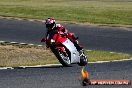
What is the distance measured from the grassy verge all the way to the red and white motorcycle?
5.47 feet

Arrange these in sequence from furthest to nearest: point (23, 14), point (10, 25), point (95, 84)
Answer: point (23, 14), point (10, 25), point (95, 84)

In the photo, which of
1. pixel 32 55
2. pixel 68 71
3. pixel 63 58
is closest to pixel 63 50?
pixel 63 58

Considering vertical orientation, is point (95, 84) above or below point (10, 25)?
above

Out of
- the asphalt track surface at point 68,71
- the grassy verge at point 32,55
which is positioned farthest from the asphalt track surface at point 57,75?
the grassy verge at point 32,55

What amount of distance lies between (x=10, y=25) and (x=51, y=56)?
1196 centimetres

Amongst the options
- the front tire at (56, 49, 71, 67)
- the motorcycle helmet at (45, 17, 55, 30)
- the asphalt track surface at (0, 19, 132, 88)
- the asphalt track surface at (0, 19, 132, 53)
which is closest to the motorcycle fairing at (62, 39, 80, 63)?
the front tire at (56, 49, 71, 67)

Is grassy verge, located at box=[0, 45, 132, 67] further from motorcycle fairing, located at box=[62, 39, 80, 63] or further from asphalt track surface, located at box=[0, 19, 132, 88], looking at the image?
asphalt track surface, located at box=[0, 19, 132, 88]

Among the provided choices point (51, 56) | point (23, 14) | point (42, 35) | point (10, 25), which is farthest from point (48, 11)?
point (51, 56)

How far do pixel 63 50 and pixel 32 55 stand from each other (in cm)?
433

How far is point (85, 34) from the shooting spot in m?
28.4

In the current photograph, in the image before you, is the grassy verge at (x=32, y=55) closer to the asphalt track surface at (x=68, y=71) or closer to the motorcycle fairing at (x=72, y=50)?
the motorcycle fairing at (x=72, y=50)

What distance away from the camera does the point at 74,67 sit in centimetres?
1517

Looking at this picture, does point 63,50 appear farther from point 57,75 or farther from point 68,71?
point 57,75

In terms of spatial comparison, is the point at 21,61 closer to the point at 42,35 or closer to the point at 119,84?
the point at 119,84
